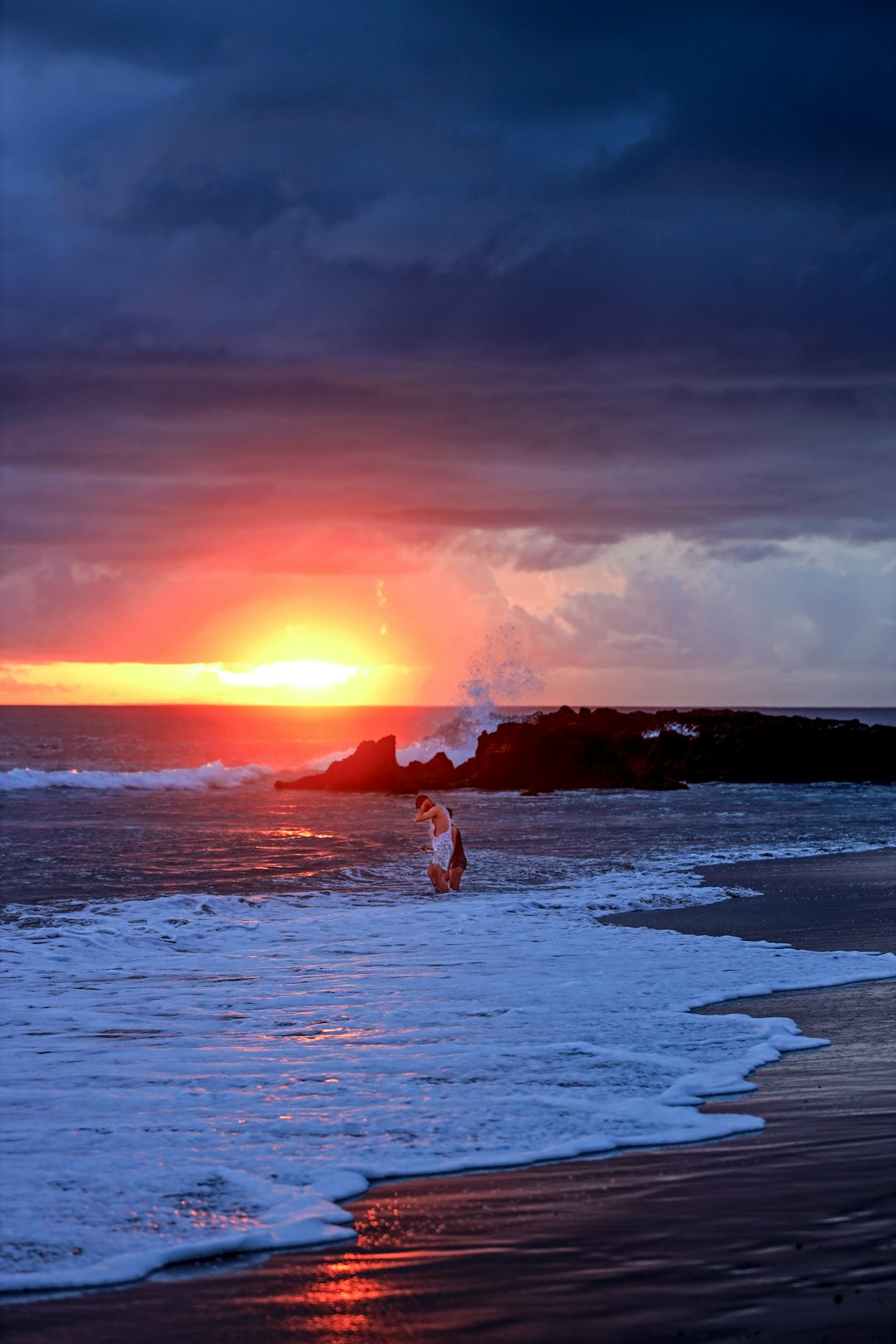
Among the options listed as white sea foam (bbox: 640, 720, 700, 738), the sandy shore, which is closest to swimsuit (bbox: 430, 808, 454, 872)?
the sandy shore

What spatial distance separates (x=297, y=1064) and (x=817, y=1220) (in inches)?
150

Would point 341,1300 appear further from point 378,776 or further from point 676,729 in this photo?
point 676,729

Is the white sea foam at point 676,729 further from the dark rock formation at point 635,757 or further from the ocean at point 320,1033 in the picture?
the ocean at point 320,1033

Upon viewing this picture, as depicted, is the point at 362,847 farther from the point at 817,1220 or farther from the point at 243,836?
the point at 817,1220

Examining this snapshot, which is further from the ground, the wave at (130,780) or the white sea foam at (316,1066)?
the white sea foam at (316,1066)

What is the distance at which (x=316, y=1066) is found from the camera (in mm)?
7926

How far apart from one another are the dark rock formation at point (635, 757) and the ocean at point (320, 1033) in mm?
22881

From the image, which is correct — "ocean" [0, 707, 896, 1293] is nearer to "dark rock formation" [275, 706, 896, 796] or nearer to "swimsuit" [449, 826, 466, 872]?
"swimsuit" [449, 826, 466, 872]

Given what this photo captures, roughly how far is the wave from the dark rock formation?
5.34 meters

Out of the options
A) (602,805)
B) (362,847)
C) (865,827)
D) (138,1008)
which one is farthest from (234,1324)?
(602,805)

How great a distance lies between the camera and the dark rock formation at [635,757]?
48094mm

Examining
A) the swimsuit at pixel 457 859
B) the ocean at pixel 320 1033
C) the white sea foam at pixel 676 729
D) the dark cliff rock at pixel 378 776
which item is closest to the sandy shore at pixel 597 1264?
the ocean at pixel 320 1033

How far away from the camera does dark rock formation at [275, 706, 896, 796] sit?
48.1m

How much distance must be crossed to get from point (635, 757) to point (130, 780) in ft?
71.4
